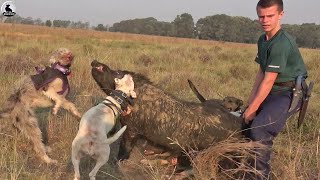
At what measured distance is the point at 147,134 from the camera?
472cm

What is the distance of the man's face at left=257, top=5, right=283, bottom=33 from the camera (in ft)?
13.6

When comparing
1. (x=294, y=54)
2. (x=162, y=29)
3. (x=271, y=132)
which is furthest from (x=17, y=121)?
(x=162, y=29)

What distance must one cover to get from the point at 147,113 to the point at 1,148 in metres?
1.87

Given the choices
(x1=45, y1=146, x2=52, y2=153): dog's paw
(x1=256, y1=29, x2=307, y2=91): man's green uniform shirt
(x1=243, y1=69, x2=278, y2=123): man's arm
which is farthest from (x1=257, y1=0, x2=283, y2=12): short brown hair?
(x1=45, y1=146, x2=52, y2=153): dog's paw

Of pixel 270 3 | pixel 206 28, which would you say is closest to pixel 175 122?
pixel 270 3

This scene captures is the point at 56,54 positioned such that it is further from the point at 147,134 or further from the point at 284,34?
the point at 284,34

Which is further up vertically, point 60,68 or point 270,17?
point 270,17

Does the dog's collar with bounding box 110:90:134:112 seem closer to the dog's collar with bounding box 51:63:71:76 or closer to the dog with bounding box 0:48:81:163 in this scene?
the dog with bounding box 0:48:81:163

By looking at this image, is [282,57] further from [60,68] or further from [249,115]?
[60,68]

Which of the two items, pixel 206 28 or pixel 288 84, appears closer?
pixel 288 84

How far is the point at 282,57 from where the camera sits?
4.09m

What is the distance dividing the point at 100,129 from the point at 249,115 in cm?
164

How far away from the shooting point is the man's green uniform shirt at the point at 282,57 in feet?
13.5

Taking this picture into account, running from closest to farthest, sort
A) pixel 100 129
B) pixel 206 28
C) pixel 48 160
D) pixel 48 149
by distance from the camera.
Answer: pixel 100 129
pixel 48 160
pixel 48 149
pixel 206 28
